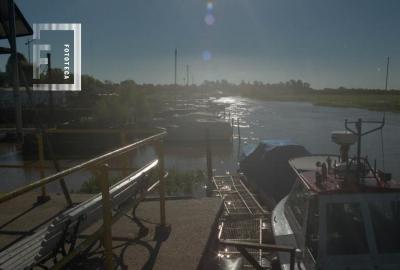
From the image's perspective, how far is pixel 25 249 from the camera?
11.7ft

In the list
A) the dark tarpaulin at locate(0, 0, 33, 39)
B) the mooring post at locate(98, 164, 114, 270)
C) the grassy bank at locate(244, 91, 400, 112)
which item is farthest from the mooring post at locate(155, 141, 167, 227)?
the grassy bank at locate(244, 91, 400, 112)

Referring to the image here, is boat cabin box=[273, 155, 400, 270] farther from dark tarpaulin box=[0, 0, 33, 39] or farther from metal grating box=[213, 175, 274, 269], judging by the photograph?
dark tarpaulin box=[0, 0, 33, 39]

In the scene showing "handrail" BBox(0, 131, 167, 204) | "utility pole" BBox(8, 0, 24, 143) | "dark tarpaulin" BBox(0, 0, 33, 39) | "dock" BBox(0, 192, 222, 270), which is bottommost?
"dock" BBox(0, 192, 222, 270)

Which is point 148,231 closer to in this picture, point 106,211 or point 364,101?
point 106,211

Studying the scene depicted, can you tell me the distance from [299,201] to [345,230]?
143 centimetres

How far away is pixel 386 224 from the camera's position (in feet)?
16.9

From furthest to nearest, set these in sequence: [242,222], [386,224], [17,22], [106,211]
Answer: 1. [242,222]
2. [17,22]
3. [386,224]
4. [106,211]

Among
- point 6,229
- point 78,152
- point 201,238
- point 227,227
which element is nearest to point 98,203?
point 201,238

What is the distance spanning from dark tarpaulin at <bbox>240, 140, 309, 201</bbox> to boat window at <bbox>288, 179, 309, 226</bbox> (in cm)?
780

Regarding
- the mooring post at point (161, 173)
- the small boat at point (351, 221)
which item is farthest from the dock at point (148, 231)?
the small boat at point (351, 221)

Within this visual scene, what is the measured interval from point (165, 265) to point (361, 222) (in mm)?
2455

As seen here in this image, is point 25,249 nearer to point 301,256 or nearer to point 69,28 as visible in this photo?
point 301,256

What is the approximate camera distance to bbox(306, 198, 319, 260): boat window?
5293 millimetres

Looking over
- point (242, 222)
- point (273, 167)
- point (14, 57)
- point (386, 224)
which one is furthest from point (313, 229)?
point (273, 167)
